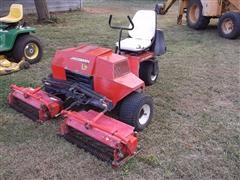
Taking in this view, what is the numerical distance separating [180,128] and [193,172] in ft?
2.66

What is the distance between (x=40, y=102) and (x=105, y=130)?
94 cm

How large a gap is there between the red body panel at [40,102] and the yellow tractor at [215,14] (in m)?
5.33

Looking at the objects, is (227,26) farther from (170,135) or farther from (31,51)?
(170,135)

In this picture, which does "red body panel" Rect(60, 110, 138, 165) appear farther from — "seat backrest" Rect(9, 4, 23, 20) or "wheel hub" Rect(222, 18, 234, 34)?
"wheel hub" Rect(222, 18, 234, 34)

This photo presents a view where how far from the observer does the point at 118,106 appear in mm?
3717

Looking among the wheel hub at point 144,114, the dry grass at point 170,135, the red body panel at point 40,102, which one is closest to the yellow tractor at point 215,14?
the dry grass at point 170,135

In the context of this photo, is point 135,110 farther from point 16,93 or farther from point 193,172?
point 16,93

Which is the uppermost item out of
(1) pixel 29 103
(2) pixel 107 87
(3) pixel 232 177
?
(2) pixel 107 87

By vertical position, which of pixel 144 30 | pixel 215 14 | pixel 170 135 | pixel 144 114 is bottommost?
pixel 170 135

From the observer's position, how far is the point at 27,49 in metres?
5.75

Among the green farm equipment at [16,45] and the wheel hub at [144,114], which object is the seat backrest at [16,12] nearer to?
the green farm equipment at [16,45]

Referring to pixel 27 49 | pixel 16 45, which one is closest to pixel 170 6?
pixel 27 49

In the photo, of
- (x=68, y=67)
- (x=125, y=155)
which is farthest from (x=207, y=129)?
(x=68, y=67)

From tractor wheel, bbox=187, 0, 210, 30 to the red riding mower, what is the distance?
5.78 metres
